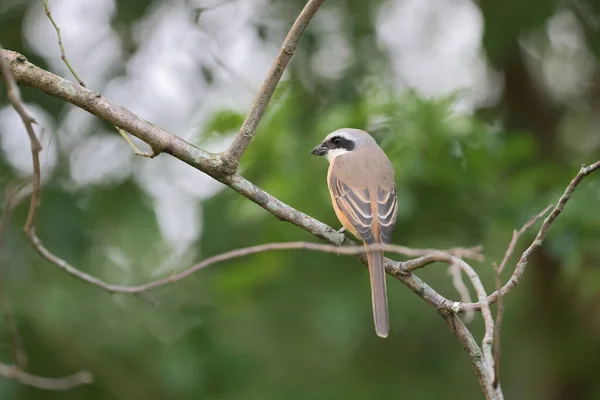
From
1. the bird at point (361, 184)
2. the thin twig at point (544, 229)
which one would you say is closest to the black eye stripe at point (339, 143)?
the bird at point (361, 184)

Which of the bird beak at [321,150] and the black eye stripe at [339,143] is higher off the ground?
the black eye stripe at [339,143]

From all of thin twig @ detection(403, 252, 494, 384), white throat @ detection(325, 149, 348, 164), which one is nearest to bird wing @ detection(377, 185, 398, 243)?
white throat @ detection(325, 149, 348, 164)

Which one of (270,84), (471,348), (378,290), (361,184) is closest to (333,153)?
(361,184)

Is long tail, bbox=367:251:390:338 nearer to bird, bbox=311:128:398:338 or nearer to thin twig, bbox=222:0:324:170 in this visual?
bird, bbox=311:128:398:338

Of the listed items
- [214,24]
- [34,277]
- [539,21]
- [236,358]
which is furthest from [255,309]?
[539,21]

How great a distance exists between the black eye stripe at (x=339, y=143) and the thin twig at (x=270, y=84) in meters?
2.29

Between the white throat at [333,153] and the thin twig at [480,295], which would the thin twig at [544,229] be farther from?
the white throat at [333,153]

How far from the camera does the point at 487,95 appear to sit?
834cm

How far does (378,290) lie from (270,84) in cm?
139

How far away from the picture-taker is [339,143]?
18.3 ft

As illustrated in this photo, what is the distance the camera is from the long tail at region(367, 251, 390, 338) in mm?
3883

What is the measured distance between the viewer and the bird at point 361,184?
189 inches

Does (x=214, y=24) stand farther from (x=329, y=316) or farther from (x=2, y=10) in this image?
(x=329, y=316)

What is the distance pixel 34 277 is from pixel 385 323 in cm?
392
